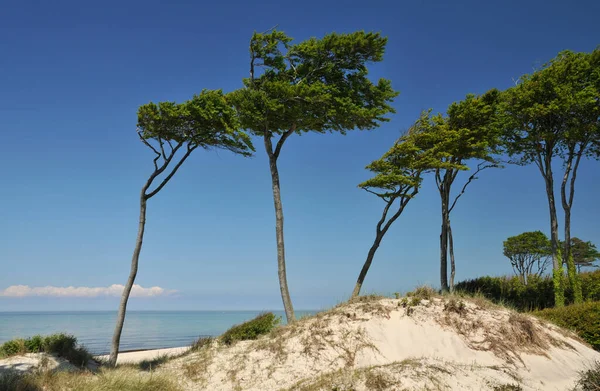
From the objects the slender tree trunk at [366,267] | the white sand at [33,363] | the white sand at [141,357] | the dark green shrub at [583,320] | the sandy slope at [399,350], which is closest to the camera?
the sandy slope at [399,350]

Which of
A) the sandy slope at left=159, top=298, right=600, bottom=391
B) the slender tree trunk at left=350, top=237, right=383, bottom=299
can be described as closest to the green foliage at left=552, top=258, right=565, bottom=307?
the sandy slope at left=159, top=298, right=600, bottom=391

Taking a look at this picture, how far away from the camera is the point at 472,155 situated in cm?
2280

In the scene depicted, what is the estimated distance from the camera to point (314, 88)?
16.9 m

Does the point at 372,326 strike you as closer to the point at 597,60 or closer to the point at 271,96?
the point at 271,96

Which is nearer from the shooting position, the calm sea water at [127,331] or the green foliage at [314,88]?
the green foliage at [314,88]

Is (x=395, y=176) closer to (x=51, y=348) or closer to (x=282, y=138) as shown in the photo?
(x=282, y=138)

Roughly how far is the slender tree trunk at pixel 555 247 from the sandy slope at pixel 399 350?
8.10m

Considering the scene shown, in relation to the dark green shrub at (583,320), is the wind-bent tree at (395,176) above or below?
above

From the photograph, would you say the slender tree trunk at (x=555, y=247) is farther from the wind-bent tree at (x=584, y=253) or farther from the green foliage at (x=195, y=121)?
the wind-bent tree at (x=584, y=253)

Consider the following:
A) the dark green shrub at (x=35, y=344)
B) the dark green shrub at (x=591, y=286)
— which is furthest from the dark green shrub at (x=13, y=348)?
the dark green shrub at (x=591, y=286)

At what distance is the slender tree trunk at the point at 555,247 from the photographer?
19.2m

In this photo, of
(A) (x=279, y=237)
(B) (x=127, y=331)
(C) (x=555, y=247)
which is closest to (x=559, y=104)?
(C) (x=555, y=247)

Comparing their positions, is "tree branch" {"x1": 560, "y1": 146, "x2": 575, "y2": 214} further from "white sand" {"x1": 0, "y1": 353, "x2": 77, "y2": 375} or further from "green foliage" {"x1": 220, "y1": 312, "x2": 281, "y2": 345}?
"white sand" {"x1": 0, "y1": 353, "x2": 77, "y2": 375}

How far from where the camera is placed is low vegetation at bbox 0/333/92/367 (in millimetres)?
12250
